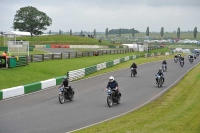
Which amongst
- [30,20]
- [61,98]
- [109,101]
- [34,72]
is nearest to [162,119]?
[109,101]

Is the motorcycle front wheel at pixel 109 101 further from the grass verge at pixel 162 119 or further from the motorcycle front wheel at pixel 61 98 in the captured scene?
the motorcycle front wheel at pixel 61 98

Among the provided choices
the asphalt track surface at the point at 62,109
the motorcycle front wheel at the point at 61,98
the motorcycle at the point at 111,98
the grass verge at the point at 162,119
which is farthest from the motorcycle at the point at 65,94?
the grass verge at the point at 162,119

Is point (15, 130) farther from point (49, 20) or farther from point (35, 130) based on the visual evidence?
point (49, 20)

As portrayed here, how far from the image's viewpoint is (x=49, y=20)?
129875 mm

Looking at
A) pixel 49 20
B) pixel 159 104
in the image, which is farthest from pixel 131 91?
pixel 49 20

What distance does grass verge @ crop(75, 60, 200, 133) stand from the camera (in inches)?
538

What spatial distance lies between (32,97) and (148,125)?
10.6 metres

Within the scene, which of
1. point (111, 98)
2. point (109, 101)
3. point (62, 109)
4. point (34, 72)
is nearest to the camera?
point (62, 109)

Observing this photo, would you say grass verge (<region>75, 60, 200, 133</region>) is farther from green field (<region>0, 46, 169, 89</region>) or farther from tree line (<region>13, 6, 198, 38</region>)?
tree line (<region>13, 6, 198, 38</region>)

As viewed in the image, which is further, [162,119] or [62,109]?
[62,109]

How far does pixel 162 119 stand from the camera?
15.7 m

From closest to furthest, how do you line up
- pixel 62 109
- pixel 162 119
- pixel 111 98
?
pixel 162 119 → pixel 62 109 → pixel 111 98

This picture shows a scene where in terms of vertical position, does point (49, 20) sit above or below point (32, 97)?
above

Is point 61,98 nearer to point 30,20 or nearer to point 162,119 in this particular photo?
point 162,119
